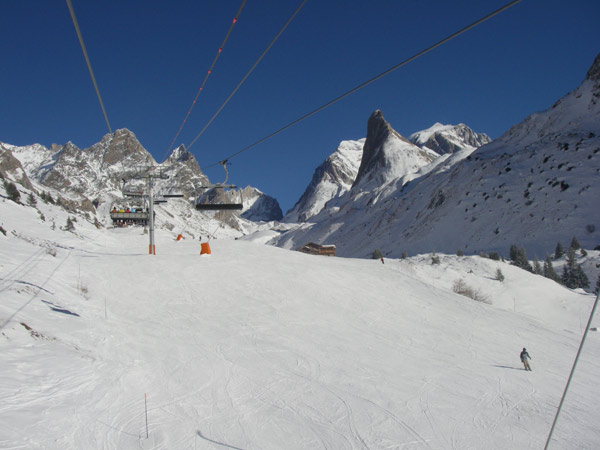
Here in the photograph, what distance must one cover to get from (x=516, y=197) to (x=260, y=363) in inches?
3543

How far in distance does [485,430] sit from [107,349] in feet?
37.8

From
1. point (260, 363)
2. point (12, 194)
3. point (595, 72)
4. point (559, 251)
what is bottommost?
point (12, 194)

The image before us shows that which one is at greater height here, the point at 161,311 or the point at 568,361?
the point at 568,361

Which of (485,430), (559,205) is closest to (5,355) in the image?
(485,430)

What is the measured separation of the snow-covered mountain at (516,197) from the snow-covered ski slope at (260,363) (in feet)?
193

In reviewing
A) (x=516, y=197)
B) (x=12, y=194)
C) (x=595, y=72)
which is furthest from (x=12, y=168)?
(x=595, y=72)

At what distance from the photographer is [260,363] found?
12773 mm

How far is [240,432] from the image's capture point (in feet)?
27.9

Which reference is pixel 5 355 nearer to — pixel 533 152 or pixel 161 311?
pixel 161 311

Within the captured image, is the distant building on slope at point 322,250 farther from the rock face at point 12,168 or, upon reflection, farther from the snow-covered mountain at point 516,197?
the rock face at point 12,168

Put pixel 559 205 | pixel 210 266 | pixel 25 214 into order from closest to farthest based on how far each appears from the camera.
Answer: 1. pixel 210 266
2. pixel 25 214
3. pixel 559 205

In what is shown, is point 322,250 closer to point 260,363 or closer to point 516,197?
point 516,197

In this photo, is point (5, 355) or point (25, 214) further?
point (25, 214)

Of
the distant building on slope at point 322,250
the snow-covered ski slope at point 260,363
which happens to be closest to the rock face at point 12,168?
the distant building on slope at point 322,250
